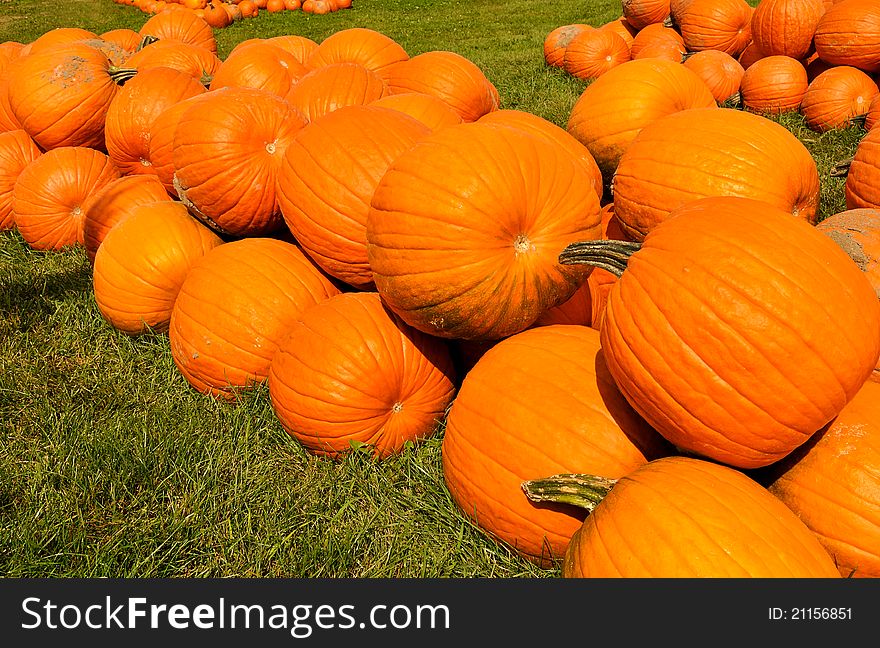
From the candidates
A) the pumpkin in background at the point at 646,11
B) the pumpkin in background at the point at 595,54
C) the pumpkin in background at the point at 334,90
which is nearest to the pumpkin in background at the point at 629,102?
the pumpkin in background at the point at 334,90

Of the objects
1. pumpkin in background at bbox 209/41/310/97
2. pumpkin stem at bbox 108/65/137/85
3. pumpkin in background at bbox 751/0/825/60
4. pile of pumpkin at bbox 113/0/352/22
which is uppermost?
pumpkin in background at bbox 751/0/825/60

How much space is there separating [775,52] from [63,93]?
650 centimetres

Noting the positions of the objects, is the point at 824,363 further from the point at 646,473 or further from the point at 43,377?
the point at 43,377

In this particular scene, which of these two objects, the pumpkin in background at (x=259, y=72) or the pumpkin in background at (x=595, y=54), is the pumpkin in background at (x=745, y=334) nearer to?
the pumpkin in background at (x=259, y=72)

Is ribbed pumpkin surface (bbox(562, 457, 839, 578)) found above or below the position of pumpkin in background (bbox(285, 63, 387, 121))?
below

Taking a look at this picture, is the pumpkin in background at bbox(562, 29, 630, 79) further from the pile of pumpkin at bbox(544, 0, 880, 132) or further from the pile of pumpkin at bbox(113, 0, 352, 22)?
the pile of pumpkin at bbox(113, 0, 352, 22)

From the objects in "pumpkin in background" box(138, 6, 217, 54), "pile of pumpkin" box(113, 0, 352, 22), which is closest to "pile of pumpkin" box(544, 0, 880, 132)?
"pumpkin in background" box(138, 6, 217, 54)

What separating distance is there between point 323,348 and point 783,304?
5.50ft

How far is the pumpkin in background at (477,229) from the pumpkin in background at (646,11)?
7.43 m

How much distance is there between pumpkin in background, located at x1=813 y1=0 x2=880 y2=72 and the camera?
5.85m

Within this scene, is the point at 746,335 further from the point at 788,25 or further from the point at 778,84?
the point at 788,25

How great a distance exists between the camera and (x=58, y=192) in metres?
4.50

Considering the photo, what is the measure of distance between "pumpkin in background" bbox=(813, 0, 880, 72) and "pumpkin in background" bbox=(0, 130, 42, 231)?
22.9ft

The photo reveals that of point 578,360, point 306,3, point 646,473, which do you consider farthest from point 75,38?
point 306,3
